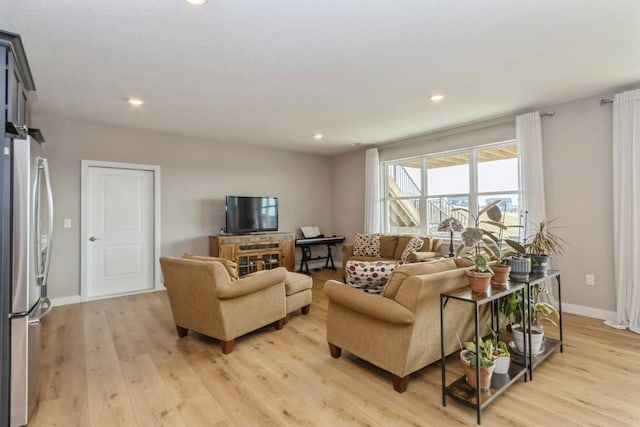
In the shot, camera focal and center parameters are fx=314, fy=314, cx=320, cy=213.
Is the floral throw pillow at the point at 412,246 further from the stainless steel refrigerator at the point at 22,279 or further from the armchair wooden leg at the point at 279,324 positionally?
the stainless steel refrigerator at the point at 22,279

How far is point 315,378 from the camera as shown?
2.43m

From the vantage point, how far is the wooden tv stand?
525 cm

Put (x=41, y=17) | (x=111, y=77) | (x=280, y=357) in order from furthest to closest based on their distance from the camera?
(x=111, y=77)
(x=280, y=357)
(x=41, y=17)

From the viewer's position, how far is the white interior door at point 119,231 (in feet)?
15.2

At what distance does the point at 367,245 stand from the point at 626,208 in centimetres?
346

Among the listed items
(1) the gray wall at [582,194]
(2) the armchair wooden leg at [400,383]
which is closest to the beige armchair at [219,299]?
(2) the armchair wooden leg at [400,383]

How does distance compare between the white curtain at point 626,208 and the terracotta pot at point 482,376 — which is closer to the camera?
the terracotta pot at point 482,376

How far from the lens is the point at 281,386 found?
2314mm

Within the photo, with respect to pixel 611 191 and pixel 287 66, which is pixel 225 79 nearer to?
pixel 287 66

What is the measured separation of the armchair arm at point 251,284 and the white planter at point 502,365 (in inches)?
79.0

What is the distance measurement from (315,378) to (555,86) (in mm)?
3817

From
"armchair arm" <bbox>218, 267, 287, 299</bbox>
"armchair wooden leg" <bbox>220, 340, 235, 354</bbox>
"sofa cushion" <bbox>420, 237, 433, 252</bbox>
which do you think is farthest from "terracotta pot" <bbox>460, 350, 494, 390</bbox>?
"sofa cushion" <bbox>420, 237, 433, 252</bbox>

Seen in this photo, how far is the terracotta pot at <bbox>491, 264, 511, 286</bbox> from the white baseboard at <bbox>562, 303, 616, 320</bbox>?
2413 millimetres

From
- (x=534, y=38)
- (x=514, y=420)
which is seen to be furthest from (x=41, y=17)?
(x=514, y=420)
